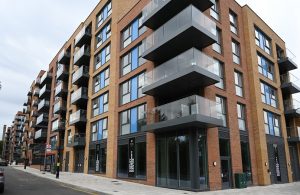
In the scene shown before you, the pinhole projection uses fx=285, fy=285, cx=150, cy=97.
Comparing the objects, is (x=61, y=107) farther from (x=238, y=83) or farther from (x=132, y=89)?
(x=238, y=83)

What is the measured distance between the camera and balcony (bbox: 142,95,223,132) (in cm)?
1615

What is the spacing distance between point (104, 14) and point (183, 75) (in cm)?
1870

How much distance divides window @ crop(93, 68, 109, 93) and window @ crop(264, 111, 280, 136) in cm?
1517

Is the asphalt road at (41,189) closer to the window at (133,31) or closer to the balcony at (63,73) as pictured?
the window at (133,31)

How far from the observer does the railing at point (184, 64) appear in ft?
56.1

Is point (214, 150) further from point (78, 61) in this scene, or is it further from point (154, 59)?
point (78, 61)

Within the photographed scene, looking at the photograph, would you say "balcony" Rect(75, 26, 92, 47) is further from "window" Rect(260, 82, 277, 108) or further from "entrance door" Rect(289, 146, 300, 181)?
"entrance door" Rect(289, 146, 300, 181)

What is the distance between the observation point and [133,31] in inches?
1019

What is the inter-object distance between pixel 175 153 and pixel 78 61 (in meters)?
20.8

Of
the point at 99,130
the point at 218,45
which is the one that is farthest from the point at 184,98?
the point at 99,130

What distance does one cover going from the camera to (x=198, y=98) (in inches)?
650

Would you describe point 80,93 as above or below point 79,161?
above

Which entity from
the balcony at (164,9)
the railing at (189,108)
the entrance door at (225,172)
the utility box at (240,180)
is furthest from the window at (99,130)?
the utility box at (240,180)

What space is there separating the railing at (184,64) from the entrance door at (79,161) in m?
16.1
